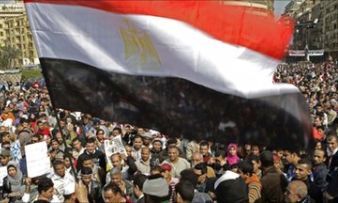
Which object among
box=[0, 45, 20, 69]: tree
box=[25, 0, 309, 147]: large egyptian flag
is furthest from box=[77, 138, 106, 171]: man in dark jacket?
box=[0, 45, 20, 69]: tree

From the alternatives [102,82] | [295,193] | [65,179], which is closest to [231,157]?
[65,179]

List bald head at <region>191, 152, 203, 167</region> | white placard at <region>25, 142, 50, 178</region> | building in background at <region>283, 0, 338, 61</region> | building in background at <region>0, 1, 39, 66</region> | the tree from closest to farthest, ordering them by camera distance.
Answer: white placard at <region>25, 142, 50, 178</region> < bald head at <region>191, 152, 203, 167</region> < the tree < building in background at <region>283, 0, 338, 61</region> < building in background at <region>0, 1, 39, 66</region>

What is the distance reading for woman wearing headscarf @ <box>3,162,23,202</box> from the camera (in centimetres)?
775

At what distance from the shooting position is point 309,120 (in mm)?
3865

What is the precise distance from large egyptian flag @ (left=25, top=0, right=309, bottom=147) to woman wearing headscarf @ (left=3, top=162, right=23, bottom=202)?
3611mm

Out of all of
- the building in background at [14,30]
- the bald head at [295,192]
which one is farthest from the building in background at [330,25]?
the bald head at [295,192]

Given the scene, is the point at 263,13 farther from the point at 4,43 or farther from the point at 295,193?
the point at 4,43

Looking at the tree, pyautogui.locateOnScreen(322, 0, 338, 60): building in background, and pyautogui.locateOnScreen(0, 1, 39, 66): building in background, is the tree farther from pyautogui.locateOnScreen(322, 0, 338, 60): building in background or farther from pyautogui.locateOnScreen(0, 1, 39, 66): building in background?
pyautogui.locateOnScreen(322, 0, 338, 60): building in background

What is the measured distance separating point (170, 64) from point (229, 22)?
1.69 ft

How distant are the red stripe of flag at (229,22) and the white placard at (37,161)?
9.99 ft

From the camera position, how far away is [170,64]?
4152 millimetres

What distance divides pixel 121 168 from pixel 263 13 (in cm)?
422


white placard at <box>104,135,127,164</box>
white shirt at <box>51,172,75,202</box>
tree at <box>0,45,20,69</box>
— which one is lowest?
tree at <box>0,45,20,69</box>

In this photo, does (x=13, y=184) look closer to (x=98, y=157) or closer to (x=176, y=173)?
(x=98, y=157)
